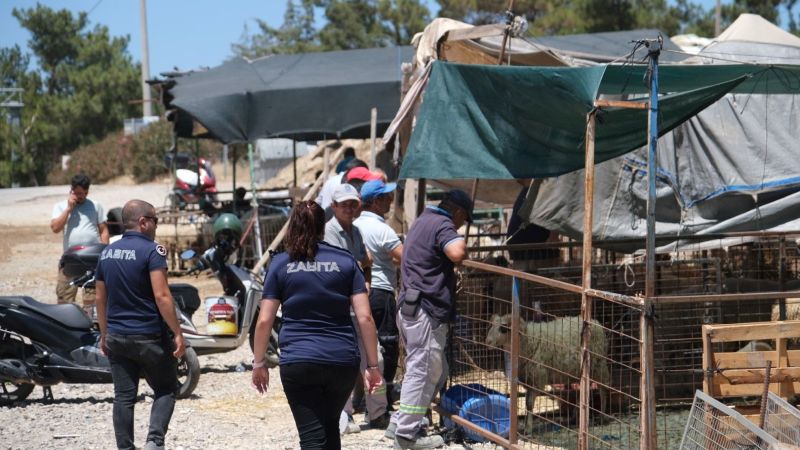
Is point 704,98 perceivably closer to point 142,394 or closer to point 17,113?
point 142,394

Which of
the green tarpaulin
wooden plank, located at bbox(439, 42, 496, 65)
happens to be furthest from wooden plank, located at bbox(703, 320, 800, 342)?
wooden plank, located at bbox(439, 42, 496, 65)

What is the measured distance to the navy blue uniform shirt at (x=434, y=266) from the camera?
665cm

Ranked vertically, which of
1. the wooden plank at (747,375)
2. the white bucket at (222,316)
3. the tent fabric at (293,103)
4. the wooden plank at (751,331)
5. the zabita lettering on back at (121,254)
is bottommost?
the white bucket at (222,316)

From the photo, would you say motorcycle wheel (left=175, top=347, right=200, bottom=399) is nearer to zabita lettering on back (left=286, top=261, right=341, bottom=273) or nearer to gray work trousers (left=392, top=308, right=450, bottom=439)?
gray work trousers (left=392, top=308, right=450, bottom=439)

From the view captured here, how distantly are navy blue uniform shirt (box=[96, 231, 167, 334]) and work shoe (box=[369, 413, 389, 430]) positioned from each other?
2.08 metres

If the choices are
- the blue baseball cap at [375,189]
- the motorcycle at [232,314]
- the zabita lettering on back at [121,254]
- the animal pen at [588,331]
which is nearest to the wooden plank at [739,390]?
the animal pen at [588,331]

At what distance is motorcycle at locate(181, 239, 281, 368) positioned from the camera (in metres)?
9.09

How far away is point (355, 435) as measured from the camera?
729 cm

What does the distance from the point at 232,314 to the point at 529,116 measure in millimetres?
3785

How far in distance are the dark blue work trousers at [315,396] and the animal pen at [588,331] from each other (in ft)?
4.90

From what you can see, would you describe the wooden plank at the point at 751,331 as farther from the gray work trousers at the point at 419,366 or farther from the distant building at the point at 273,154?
the distant building at the point at 273,154

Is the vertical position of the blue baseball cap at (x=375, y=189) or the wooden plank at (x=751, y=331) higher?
the blue baseball cap at (x=375, y=189)

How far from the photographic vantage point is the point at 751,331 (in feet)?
17.9

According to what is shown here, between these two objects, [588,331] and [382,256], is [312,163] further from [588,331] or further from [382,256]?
[588,331]
